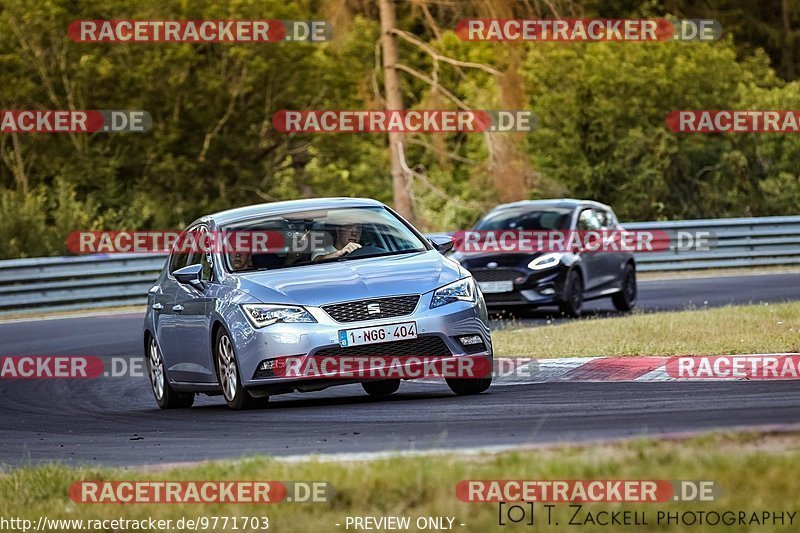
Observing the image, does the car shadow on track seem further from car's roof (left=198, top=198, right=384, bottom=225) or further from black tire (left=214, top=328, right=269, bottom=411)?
car's roof (left=198, top=198, right=384, bottom=225)

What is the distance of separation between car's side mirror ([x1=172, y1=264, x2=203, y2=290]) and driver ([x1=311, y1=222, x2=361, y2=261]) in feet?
3.31

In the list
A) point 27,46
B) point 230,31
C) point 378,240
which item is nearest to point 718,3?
point 230,31

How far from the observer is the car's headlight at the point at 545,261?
→ 21625mm

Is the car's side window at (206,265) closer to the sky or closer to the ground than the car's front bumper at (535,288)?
closer to the sky

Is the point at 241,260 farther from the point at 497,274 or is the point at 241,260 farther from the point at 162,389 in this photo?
the point at 497,274

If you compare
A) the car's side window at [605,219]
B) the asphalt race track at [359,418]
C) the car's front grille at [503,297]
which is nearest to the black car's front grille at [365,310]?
the asphalt race track at [359,418]

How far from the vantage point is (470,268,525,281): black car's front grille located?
2164 centimetres

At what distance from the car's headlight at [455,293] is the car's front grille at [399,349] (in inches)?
10.8

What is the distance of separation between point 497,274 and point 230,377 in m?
9.87

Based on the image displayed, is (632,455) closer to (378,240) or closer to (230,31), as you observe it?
(378,240)

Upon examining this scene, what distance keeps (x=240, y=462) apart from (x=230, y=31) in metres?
37.1

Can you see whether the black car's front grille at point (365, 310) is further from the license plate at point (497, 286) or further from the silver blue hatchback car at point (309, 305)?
the license plate at point (497, 286)

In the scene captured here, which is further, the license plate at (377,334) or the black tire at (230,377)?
the black tire at (230,377)

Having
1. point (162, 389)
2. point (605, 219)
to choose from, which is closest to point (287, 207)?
point (162, 389)
